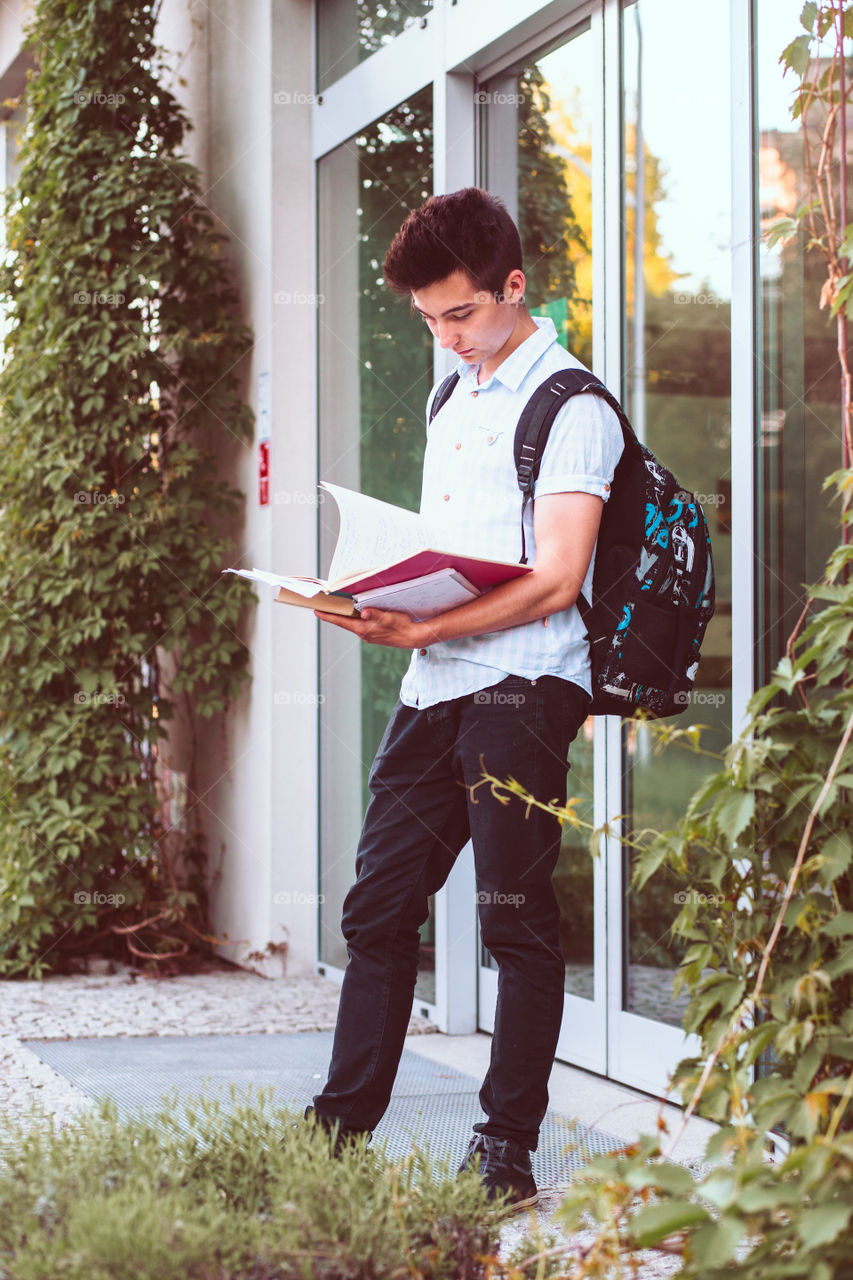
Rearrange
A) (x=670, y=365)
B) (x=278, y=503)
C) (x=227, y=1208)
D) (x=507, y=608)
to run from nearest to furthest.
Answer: (x=227, y=1208)
(x=507, y=608)
(x=670, y=365)
(x=278, y=503)

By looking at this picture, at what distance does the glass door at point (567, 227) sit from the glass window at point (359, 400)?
1.25 ft

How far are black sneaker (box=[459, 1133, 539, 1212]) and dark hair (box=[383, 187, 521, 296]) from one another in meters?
1.34

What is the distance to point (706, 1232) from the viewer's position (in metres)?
A: 1.36

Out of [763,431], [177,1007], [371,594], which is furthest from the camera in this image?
[177,1007]

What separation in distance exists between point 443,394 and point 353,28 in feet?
7.77

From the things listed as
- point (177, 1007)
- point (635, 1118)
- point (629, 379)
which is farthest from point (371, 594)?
point (177, 1007)

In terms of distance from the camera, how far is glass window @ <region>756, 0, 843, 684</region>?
2.68m

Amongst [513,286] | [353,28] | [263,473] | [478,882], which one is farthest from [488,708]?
[353,28]

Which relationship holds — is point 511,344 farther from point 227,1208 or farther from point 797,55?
point 227,1208

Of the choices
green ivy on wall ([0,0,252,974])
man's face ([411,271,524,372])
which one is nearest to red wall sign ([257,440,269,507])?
green ivy on wall ([0,0,252,974])

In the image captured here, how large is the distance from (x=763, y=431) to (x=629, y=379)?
921 millimetres

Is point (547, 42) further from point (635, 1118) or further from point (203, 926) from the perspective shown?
point (203, 926)

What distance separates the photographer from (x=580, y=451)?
2.14 metres

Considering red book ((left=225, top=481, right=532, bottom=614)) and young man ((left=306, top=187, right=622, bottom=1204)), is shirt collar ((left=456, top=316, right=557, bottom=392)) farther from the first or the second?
red book ((left=225, top=481, right=532, bottom=614))
